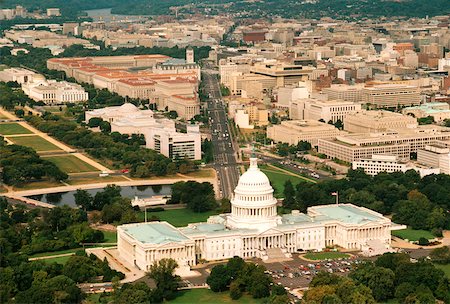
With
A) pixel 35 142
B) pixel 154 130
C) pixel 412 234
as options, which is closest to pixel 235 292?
pixel 412 234

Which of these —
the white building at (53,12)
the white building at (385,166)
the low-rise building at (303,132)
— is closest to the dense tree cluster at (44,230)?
the white building at (385,166)

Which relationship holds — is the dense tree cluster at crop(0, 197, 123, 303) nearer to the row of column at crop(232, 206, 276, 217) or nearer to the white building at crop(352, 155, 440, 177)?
the row of column at crop(232, 206, 276, 217)

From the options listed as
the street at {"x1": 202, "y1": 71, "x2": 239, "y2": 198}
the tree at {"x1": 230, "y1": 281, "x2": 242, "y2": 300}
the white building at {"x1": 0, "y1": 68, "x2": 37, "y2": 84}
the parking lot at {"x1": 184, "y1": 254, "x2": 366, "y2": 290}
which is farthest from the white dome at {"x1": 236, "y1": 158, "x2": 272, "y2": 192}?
the white building at {"x1": 0, "y1": 68, "x2": 37, "y2": 84}

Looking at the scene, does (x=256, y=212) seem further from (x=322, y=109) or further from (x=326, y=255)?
(x=322, y=109)

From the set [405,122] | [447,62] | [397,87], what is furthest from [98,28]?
[405,122]

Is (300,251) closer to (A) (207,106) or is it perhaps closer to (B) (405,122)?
(B) (405,122)
